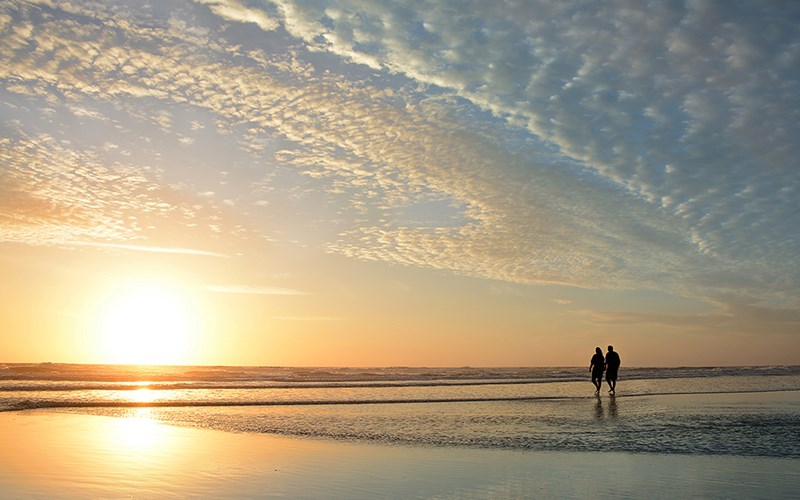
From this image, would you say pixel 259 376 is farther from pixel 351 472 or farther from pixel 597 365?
pixel 351 472

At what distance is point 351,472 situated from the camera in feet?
35.8

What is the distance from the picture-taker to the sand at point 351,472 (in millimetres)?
9180

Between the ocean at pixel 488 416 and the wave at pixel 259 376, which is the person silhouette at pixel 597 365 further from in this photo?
the wave at pixel 259 376

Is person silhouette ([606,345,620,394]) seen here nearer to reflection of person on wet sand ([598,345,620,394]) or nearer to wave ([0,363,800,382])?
reflection of person on wet sand ([598,345,620,394])

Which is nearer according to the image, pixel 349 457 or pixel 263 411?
pixel 349 457

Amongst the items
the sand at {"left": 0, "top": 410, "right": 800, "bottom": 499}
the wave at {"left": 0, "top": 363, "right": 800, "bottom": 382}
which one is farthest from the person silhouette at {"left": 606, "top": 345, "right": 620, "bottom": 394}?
the sand at {"left": 0, "top": 410, "right": 800, "bottom": 499}

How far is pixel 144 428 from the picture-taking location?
17.8 m

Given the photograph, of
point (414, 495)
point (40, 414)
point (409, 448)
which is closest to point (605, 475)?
point (414, 495)

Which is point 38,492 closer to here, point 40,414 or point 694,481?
point 694,481

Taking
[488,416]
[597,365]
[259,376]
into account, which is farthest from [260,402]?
[259,376]

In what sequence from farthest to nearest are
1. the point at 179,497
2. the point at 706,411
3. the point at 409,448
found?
the point at 706,411 < the point at 409,448 < the point at 179,497

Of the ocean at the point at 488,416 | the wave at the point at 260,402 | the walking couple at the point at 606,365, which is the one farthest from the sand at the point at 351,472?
the walking couple at the point at 606,365

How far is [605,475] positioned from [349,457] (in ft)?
16.3

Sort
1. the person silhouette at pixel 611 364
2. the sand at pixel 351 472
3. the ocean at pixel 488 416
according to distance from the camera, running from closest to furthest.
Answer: the sand at pixel 351 472, the ocean at pixel 488 416, the person silhouette at pixel 611 364
